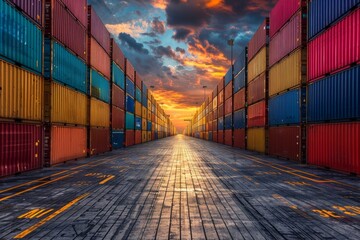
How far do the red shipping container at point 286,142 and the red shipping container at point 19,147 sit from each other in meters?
16.7

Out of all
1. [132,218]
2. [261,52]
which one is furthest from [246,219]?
[261,52]

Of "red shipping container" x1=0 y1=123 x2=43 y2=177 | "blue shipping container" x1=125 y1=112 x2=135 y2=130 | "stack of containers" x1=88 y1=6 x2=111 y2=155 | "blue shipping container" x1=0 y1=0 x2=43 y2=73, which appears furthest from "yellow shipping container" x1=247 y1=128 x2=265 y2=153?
"blue shipping container" x1=0 y1=0 x2=43 y2=73

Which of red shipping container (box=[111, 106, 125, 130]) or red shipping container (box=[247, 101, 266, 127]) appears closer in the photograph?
red shipping container (box=[247, 101, 266, 127])

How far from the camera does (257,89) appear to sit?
3591cm

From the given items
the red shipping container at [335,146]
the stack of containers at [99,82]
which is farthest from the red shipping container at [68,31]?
the red shipping container at [335,146]

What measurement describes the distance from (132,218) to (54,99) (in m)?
14.9

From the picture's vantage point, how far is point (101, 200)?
1055 centimetres

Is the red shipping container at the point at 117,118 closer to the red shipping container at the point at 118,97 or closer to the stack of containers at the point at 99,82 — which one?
the red shipping container at the point at 118,97

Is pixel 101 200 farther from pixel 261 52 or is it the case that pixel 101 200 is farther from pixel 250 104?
pixel 250 104

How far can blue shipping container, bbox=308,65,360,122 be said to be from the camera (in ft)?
54.5

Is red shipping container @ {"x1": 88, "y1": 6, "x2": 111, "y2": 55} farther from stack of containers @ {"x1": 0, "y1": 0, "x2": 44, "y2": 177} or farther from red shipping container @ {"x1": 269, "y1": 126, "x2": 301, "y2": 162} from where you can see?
red shipping container @ {"x1": 269, "y1": 126, "x2": 301, "y2": 162}

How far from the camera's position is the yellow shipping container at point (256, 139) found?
112 ft

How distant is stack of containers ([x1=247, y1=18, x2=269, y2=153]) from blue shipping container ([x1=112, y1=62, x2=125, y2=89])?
15.6 m

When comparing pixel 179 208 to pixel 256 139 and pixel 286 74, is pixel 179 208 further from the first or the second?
pixel 256 139
